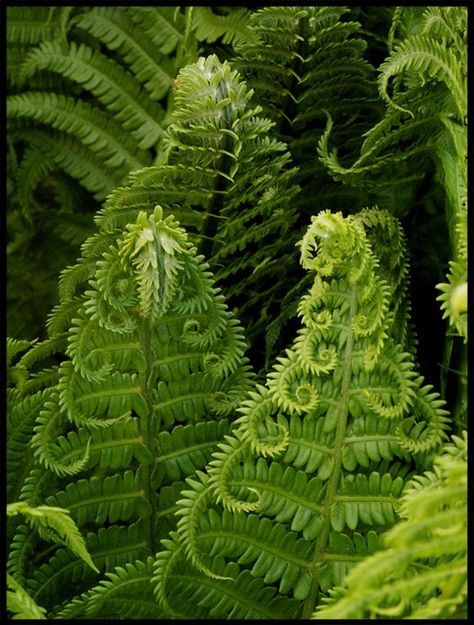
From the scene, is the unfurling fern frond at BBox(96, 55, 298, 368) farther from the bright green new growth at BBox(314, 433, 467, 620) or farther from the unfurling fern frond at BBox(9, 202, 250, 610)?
the bright green new growth at BBox(314, 433, 467, 620)

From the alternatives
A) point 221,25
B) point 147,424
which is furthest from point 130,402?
point 221,25

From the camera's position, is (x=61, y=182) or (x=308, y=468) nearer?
(x=308, y=468)

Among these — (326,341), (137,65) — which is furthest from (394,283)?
(137,65)

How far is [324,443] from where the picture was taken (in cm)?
81

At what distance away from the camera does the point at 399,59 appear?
890 mm

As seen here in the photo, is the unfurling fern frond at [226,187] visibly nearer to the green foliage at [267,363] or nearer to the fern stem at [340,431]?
the green foliage at [267,363]

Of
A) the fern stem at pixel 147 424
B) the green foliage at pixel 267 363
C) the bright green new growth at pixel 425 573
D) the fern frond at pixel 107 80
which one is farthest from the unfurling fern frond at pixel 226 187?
the bright green new growth at pixel 425 573

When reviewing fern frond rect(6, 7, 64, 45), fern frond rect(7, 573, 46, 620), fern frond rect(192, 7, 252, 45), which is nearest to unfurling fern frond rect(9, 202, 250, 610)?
fern frond rect(7, 573, 46, 620)

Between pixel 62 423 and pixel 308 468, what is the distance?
268mm

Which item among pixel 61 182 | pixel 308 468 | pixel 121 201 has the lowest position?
pixel 308 468

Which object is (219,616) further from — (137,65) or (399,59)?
(137,65)

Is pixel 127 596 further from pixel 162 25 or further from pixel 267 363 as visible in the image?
pixel 162 25

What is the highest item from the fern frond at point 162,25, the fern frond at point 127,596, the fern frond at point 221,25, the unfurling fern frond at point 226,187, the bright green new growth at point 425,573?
the fern frond at point 162,25

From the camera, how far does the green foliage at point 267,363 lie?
2.61 ft
